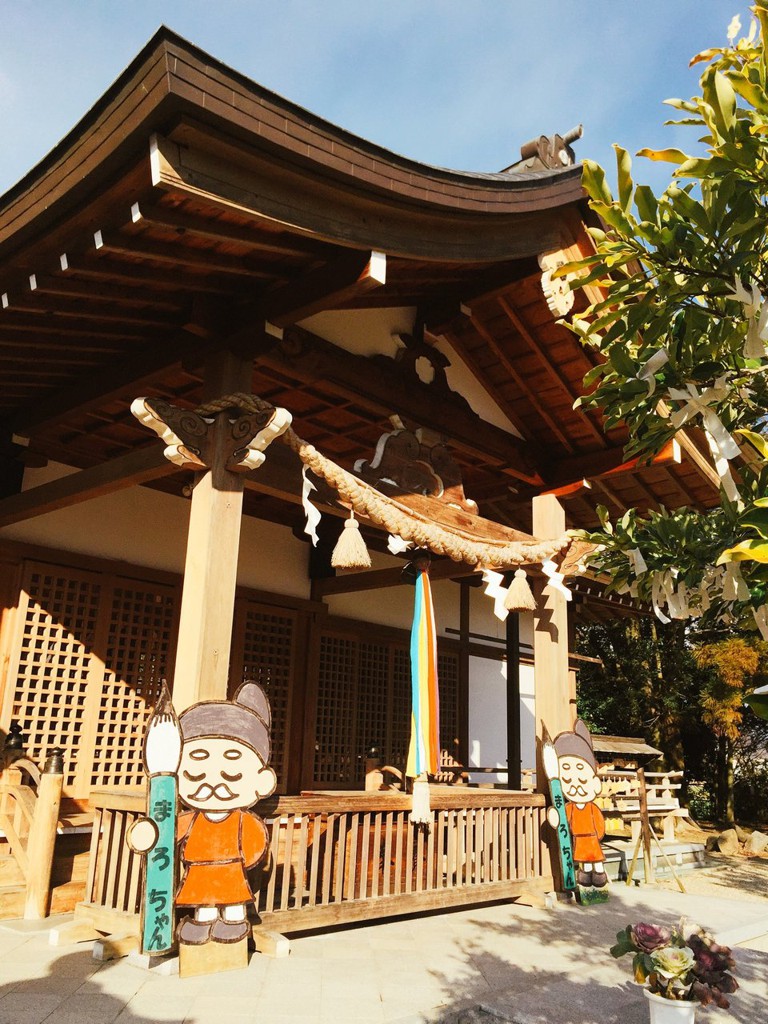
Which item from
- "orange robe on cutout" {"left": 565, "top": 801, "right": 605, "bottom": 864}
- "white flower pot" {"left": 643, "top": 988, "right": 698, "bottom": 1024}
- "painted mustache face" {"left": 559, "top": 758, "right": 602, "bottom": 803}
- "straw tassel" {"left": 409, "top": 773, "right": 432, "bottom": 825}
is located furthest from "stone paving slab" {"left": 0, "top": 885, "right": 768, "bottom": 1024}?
"painted mustache face" {"left": 559, "top": 758, "right": 602, "bottom": 803}

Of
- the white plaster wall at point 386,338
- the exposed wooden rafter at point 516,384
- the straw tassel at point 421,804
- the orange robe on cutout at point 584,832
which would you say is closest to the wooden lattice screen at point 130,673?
the straw tassel at point 421,804

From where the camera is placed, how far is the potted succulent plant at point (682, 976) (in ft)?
10.5

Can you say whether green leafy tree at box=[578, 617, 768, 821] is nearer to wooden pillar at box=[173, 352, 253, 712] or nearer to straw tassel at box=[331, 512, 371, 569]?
straw tassel at box=[331, 512, 371, 569]

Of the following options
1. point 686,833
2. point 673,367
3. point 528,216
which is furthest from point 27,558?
point 686,833

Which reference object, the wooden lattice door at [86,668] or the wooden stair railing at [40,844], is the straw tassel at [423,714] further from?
the wooden lattice door at [86,668]

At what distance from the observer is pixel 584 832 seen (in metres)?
7.20

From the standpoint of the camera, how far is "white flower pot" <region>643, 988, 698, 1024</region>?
3193 mm

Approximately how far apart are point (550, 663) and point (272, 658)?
3.21 metres

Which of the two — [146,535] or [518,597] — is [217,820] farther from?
[146,535]

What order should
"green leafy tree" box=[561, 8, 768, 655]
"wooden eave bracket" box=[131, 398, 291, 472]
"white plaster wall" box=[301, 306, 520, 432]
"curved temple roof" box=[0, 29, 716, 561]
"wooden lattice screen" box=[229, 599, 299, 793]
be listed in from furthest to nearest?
"wooden lattice screen" box=[229, 599, 299, 793] → "white plaster wall" box=[301, 306, 520, 432] → "wooden eave bracket" box=[131, 398, 291, 472] → "curved temple roof" box=[0, 29, 716, 561] → "green leafy tree" box=[561, 8, 768, 655]

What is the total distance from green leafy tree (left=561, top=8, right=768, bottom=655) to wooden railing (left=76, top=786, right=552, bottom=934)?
11.2 feet

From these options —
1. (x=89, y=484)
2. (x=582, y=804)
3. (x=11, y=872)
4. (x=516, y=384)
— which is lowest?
(x=11, y=872)

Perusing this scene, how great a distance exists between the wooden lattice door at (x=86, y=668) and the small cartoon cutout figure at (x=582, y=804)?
401 centimetres

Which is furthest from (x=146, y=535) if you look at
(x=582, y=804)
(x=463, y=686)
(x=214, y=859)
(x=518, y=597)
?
(x=463, y=686)
